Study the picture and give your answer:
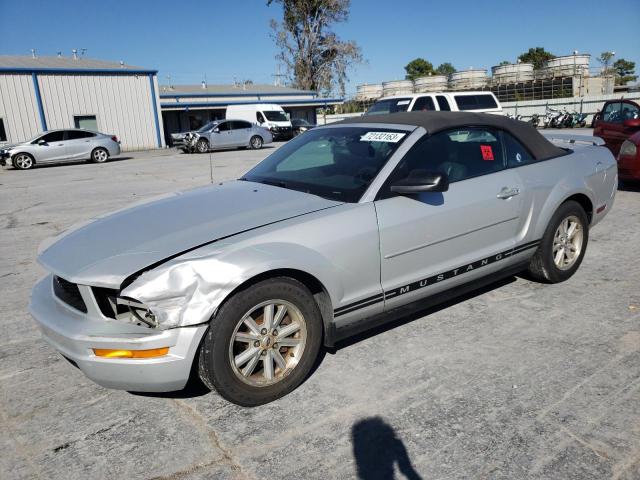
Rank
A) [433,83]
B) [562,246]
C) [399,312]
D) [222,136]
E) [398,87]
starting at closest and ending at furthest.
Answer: [399,312] < [562,246] < [222,136] < [433,83] < [398,87]

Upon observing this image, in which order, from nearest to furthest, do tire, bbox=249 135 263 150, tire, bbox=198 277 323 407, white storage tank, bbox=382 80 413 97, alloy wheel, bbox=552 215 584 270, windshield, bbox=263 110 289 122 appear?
tire, bbox=198 277 323 407, alloy wheel, bbox=552 215 584 270, tire, bbox=249 135 263 150, windshield, bbox=263 110 289 122, white storage tank, bbox=382 80 413 97

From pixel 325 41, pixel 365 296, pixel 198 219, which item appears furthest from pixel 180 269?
pixel 325 41

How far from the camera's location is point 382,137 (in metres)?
3.62

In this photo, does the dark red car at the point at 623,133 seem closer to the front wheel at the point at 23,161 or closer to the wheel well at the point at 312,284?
the wheel well at the point at 312,284

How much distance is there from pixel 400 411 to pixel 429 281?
993mm

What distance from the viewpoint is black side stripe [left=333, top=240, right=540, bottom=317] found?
10.1ft

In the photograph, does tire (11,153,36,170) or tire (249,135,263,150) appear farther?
tire (249,135,263,150)

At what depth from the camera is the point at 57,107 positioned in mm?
27156

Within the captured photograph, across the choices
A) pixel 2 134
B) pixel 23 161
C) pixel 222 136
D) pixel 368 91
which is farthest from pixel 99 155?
pixel 368 91

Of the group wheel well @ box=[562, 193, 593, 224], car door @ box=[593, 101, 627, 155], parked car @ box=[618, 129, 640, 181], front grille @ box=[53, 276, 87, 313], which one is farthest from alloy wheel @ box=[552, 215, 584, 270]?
car door @ box=[593, 101, 627, 155]

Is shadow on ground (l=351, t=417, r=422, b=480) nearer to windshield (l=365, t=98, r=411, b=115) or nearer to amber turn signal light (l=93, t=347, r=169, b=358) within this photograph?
amber turn signal light (l=93, t=347, r=169, b=358)

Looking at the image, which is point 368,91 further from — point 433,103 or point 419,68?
point 433,103

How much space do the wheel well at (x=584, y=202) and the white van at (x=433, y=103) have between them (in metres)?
9.58

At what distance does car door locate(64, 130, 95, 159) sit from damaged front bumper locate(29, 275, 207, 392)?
1979 cm
